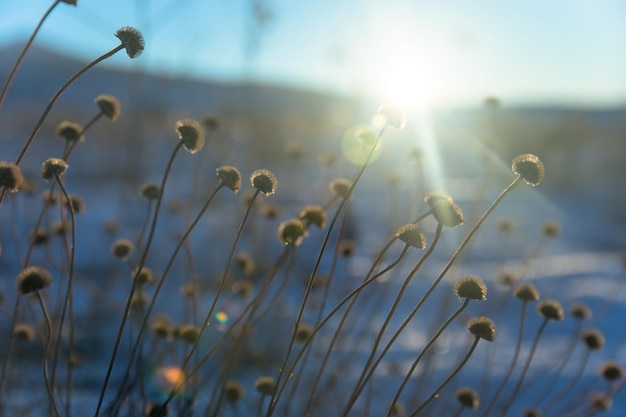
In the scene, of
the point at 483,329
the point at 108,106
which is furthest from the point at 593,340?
the point at 108,106

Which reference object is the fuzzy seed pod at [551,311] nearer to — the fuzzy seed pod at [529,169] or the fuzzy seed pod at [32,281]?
the fuzzy seed pod at [529,169]

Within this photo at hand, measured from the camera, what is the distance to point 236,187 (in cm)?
148

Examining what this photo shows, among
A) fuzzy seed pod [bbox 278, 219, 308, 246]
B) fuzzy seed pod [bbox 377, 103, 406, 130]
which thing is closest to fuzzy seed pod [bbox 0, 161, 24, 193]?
fuzzy seed pod [bbox 278, 219, 308, 246]

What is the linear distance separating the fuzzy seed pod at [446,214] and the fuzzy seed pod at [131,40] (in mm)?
710

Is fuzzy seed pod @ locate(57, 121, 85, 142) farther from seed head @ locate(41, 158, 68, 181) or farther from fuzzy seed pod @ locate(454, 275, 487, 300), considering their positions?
fuzzy seed pod @ locate(454, 275, 487, 300)

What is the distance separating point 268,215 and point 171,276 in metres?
2.86

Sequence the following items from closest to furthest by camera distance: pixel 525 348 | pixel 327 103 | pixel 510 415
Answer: pixel 510 415 → pixel 525 348 → pixel 327 103

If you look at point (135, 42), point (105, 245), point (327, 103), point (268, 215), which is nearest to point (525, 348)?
point (268, 215)

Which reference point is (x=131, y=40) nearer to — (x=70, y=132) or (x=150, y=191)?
(x=70, y=132)

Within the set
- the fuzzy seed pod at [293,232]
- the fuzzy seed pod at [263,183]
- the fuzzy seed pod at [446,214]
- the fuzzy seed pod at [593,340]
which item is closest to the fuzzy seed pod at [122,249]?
the fuzzy seed pod at [293,232]

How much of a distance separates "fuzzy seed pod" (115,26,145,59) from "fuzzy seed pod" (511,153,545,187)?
0.85m

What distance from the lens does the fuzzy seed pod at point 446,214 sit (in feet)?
4.30

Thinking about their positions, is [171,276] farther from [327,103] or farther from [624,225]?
[327,103]

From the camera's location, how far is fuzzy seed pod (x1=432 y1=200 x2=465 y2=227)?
4.30 feet
